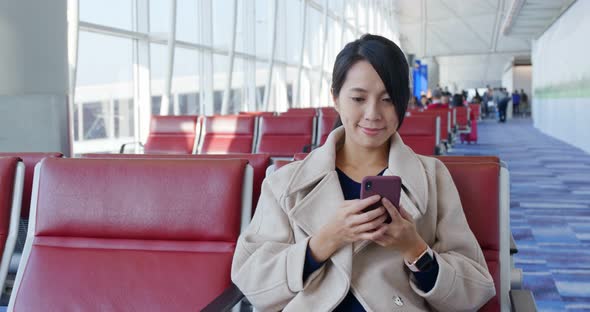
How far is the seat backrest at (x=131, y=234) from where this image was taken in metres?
2.17

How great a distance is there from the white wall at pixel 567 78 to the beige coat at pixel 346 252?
42.2ft

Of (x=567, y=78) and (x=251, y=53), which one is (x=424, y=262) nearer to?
(x=251, y=53)

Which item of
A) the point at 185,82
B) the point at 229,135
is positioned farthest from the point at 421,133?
the point at 185,82

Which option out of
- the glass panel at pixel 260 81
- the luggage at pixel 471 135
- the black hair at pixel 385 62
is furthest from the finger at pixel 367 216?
the luggage at pixel 471 135

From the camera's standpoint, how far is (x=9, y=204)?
7.89ft

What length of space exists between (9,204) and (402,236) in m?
1.47

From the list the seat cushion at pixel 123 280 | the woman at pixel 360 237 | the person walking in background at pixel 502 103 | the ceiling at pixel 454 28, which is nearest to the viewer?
the woman at pixel 360 237

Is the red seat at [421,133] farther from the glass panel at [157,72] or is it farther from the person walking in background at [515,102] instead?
the person walking in background at [515,102]

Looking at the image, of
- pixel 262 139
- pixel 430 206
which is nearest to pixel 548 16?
pixel 262 139

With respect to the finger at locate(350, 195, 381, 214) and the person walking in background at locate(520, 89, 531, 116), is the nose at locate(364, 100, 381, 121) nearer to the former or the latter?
the finger at locate(350, 195, 381, 214)

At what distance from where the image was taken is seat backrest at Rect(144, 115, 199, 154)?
7.38m

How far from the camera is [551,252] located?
5.57m

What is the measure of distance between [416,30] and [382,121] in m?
37.8

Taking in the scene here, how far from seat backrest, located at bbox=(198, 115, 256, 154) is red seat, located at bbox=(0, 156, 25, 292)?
4.66 m
